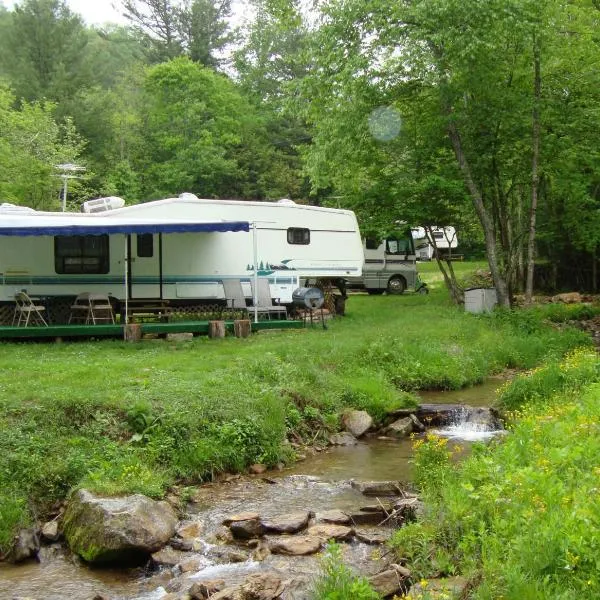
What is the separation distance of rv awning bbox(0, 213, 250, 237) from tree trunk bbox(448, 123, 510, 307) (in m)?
6.50

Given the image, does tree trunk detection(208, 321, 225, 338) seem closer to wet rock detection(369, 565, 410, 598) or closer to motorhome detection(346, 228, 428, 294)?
wet rock detection(369, 565, 410, 598)

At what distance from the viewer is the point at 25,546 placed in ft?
22.9

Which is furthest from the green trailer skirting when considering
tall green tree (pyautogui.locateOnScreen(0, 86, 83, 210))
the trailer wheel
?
the trailer wheel

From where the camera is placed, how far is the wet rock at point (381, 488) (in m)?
8.20

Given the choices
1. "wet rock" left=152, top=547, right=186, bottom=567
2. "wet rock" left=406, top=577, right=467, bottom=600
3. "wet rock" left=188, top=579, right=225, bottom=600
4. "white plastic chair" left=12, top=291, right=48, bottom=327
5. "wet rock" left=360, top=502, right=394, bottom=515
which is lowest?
"wet rock" left=152, top=547, right=186, bottom=567

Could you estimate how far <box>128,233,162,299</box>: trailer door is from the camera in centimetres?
1708

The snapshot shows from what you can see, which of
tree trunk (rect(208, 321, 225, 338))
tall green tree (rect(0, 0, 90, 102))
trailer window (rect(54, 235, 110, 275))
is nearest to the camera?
tree trunk (rect(208, 321, 225, 338))

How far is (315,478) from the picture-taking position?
909 centimetres

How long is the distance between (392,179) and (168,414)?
13.4 m

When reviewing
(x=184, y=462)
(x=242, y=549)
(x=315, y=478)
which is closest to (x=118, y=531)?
(x=242, y=549)

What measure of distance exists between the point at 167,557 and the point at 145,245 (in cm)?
1122

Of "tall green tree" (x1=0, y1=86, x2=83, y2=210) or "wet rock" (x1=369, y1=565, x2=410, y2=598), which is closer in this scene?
"wet rock" (x1=369, y1=565, x2=410, y2=598)

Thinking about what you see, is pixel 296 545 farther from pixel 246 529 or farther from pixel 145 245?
pixel 145 245

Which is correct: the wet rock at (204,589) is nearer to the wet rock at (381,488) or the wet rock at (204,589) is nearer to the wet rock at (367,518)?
the wet rock at (367,518)
